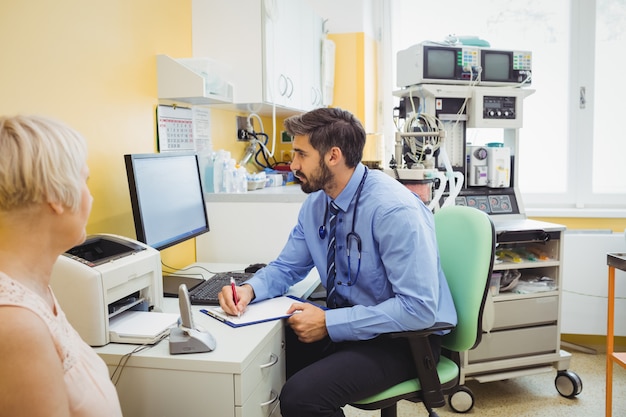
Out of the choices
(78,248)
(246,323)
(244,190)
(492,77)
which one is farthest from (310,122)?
(492,77)

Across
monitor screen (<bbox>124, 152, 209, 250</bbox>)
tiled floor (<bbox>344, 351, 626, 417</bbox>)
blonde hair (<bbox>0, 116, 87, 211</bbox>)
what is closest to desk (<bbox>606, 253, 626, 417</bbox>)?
tiled floor (<bbox>344, 351, 626, 417</bbox>)

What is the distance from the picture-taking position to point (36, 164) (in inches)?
34.0

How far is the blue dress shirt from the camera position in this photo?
1.55m

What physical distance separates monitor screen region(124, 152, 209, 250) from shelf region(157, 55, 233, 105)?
0.85ft

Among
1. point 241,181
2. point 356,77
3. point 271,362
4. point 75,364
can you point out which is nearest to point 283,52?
point 241,181

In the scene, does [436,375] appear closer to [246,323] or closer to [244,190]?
[246,323]

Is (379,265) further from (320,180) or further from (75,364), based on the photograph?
(75,364)

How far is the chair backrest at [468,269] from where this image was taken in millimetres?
1655

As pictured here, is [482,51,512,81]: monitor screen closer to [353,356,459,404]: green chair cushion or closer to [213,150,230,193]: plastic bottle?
[213,150,230,193]: plastic bottle

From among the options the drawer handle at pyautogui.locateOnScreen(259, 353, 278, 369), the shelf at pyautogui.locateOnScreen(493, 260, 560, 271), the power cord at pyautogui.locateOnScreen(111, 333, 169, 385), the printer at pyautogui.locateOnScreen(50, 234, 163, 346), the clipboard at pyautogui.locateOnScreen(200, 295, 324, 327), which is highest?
the printer at pyautogui.locateOnScreen(50, 234, 163, 346)

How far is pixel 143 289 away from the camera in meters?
1.59

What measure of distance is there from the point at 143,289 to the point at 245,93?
1.21 meters

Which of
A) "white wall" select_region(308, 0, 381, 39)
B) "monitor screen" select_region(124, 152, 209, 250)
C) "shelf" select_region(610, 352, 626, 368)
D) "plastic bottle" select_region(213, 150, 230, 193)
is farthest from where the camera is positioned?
"white wall" select_region(308, 0, 381, 39)

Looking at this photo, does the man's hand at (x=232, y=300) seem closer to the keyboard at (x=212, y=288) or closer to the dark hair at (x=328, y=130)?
the keyboard at (x=212, y=288)
